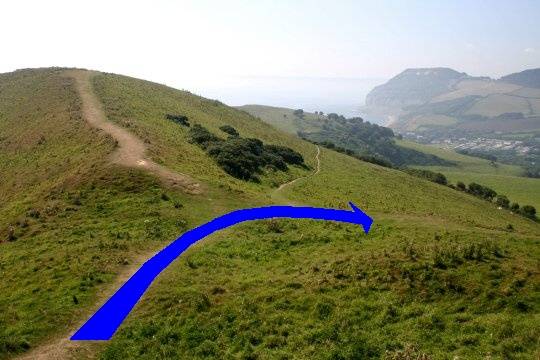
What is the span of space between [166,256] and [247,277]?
19.3ft

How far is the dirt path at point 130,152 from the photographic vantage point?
123 feet

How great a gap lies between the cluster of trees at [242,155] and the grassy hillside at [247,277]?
5.41 meters

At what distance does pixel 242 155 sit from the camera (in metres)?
54.0

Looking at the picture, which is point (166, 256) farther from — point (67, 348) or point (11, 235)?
point (11, 235)

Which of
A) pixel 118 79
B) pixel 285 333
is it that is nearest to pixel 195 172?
pixel 285 333

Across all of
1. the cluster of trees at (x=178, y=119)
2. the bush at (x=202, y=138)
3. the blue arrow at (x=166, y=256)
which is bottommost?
the blue arrow at (x=166, y=256)

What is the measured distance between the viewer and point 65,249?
26828 mm

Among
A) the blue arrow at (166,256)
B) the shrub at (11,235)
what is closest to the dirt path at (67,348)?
the blue arrow at (166,256)

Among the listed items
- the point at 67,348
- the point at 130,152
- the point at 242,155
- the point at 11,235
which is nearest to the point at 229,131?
the point at 242,155

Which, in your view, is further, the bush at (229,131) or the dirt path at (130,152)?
the bush at (229,131)

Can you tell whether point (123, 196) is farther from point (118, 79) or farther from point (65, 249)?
point (118, 79)

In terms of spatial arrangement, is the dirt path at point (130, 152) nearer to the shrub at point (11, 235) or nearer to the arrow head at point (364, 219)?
the shrub at point (11, 235)

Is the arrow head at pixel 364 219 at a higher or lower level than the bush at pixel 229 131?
lower

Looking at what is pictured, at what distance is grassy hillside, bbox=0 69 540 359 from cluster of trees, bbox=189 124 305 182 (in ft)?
17.8
